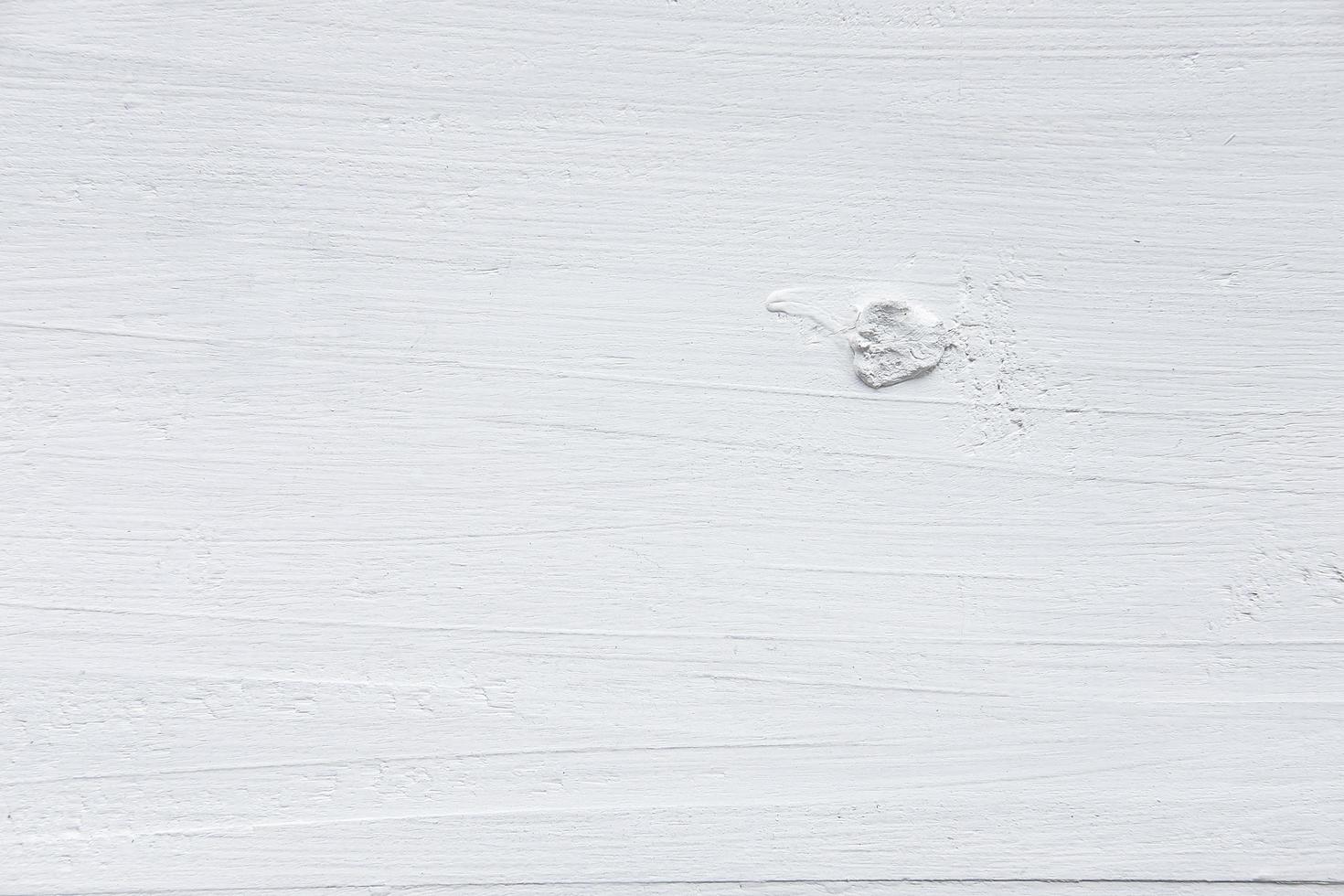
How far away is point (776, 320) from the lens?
272mm

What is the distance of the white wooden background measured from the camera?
0.27m

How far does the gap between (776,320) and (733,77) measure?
78 mm

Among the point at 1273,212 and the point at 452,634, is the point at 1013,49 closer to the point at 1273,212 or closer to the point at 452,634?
the point at 1273,212

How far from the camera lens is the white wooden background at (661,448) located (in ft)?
0.88

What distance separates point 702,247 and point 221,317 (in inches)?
6.1

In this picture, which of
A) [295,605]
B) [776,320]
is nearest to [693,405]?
[776,320]

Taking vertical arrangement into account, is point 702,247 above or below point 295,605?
above

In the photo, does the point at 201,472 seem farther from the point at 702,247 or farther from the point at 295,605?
the point at 702,247

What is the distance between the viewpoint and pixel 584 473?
0.89ft

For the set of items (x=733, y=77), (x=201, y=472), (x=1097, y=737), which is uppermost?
(x=733, y=77)

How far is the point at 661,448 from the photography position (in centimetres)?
27

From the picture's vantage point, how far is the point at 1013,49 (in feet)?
0.89

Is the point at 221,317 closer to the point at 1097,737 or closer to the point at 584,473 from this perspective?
the point at 584,473

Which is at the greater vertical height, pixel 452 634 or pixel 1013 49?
pixel 1013 49
